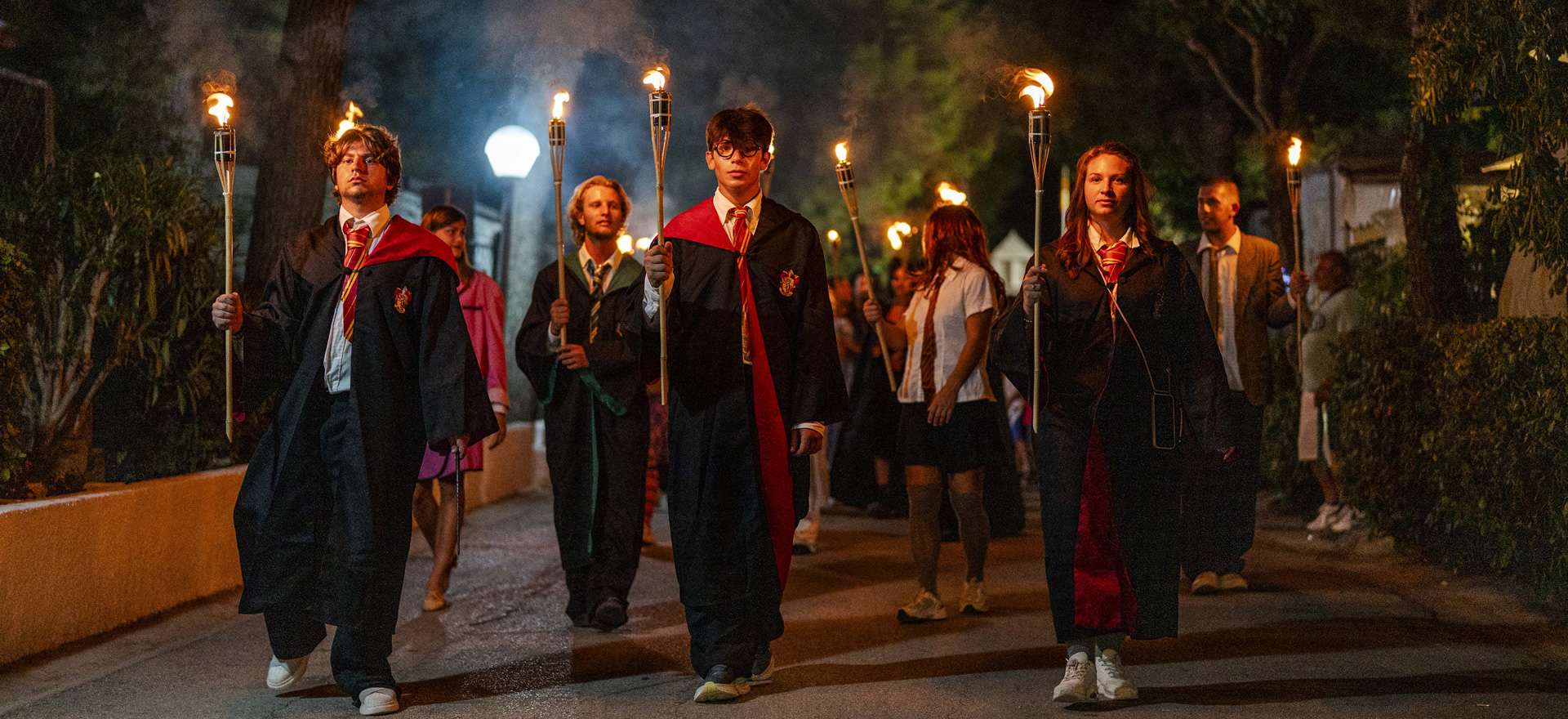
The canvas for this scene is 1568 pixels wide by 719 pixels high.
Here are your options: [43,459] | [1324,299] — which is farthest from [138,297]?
[1324,299]

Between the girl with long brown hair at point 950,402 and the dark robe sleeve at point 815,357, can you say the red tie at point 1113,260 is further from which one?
the girl with long brown hair at point 950,402

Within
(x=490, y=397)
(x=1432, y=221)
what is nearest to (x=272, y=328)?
(x=490, y=397)

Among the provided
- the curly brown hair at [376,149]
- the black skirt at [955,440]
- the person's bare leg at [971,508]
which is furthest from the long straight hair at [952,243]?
the curly brown hair at [376,149]

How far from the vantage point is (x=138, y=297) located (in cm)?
731

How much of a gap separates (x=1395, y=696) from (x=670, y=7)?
632 inches

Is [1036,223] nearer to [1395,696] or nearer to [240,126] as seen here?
[1395,696]

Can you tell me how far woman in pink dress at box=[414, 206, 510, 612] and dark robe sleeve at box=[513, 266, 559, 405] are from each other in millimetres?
241

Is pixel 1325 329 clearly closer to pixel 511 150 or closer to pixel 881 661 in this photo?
pixel 881 661

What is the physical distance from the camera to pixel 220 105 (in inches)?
211

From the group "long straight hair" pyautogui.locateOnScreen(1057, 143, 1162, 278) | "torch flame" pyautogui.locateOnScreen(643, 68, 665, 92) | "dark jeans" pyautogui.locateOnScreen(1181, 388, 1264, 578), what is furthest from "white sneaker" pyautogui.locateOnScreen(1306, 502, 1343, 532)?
"torch flame" pyautogui.locateOnScreen(643, 68, 665, 92)

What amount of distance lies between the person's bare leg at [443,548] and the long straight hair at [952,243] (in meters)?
2.64

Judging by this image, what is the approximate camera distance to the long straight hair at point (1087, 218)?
210 inches

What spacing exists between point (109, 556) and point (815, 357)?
342 cm

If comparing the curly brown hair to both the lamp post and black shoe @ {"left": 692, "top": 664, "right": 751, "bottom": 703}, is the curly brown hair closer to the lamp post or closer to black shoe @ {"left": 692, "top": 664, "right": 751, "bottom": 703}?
black shoe @ {"left": 692, "top": 664, "right": 751, "bottom": 703}
